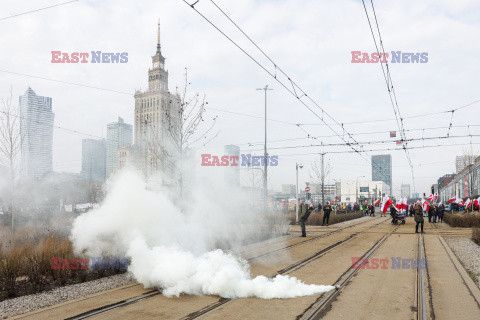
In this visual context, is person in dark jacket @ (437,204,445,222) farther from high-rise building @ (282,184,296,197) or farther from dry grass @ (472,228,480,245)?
high-rise building @ (282,184,296,197)

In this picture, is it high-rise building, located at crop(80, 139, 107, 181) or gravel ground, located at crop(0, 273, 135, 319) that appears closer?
gravel ground, located at crop(0, 273, 135, 319)

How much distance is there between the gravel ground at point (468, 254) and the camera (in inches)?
430

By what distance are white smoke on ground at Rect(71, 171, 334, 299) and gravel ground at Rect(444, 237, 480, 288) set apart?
19.0 ft

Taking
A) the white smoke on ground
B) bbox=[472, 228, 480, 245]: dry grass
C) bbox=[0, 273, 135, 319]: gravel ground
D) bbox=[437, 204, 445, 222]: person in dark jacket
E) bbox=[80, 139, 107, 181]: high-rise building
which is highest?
bbox=[80, 139, 107, 181]: high-rise building

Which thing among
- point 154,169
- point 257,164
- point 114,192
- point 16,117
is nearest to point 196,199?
point 154,169

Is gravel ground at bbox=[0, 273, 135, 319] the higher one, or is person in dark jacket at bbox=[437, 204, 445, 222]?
gravel ground at bbox=[0, 273, 135, 319]

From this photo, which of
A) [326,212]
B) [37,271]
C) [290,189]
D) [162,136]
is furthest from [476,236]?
[290,189]

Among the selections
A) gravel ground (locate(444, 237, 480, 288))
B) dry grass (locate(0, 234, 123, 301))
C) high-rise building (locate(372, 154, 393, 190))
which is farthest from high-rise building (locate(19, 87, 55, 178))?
high-rise building (locate(372, 154, 393, 190))

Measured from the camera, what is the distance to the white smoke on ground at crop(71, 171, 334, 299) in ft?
25.5

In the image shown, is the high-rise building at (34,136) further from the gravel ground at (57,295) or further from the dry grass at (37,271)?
the gravel ground at (57,295)

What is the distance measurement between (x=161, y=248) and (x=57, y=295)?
8.04 ft

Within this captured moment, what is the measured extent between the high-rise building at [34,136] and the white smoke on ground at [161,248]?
27.5 feet

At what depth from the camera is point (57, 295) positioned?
7980mm

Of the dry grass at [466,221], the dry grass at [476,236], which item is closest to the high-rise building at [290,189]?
the dry grass at [466,221]
